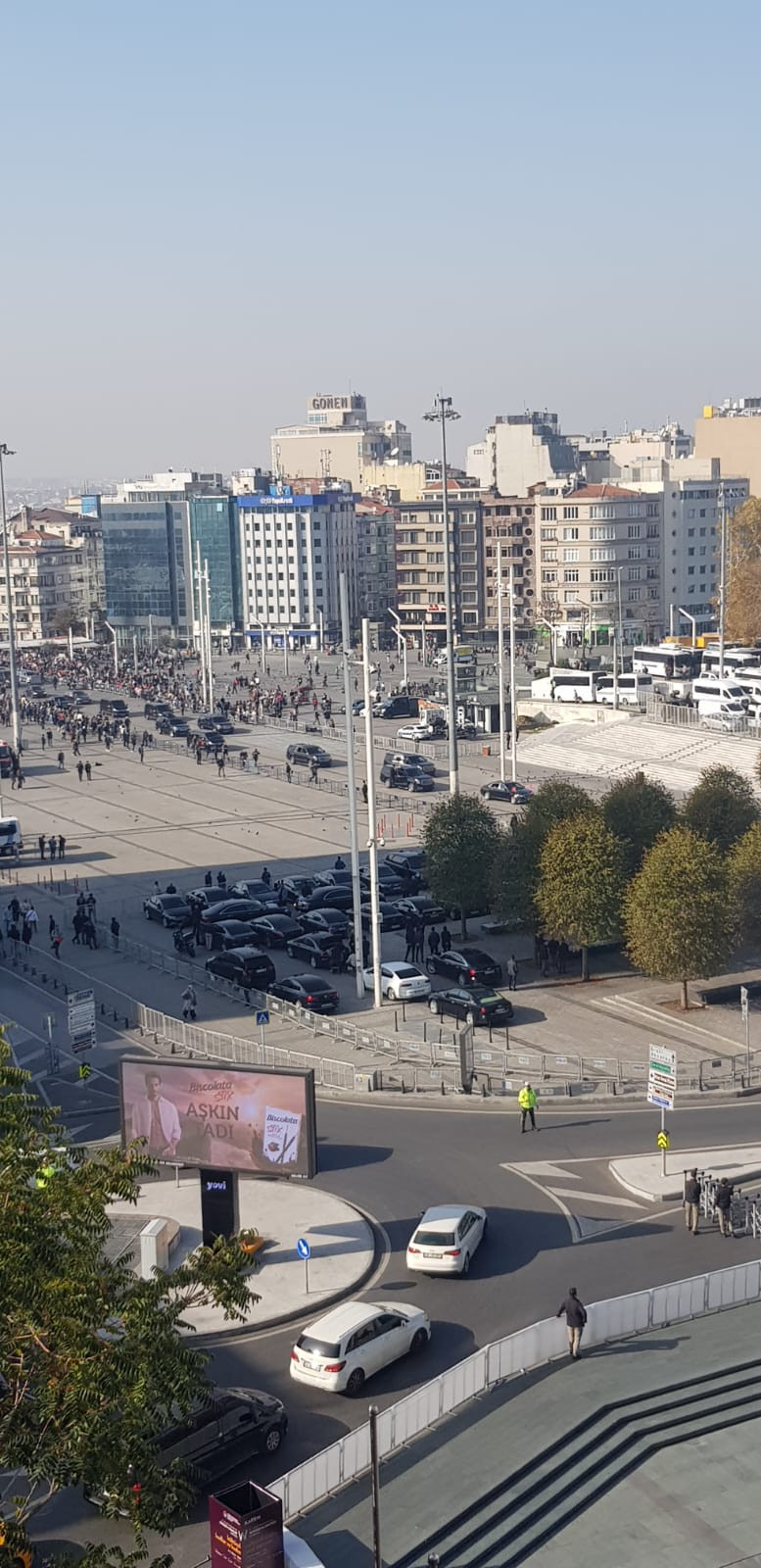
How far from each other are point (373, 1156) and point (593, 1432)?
963 centimetres

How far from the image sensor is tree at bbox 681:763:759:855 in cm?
4334

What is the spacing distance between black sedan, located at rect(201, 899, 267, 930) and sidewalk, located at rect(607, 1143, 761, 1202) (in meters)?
18.4

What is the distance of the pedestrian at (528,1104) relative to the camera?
92.8ft

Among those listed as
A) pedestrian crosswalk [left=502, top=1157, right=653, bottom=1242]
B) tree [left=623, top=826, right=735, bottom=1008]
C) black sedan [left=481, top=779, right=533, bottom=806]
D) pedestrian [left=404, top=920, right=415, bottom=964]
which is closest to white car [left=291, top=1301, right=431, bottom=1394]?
pedestrian crosswalk [left=502, top=1157, right=653, bottom=1242]

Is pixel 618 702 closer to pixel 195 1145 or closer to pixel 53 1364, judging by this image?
pixel 195 1145

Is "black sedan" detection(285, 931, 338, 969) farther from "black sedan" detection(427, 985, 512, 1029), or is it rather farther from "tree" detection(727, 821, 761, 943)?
"tree" detection(727, 821, 761, 943)

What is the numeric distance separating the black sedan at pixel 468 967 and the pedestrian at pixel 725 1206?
13.9 metres

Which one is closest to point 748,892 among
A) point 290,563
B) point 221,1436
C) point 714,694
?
point 221,1436

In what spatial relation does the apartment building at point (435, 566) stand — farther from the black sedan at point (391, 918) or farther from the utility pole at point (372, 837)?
the utility pole at point (372, 837)

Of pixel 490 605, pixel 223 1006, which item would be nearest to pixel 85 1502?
pixel 223 1006

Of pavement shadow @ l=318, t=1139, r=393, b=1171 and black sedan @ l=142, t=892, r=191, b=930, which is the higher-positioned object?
black sedan @ l=142, t=892, r=191, b=930

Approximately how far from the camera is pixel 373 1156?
27.7 m

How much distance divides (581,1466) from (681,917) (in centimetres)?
1769

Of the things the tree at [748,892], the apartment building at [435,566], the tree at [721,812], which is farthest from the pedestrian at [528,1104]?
the apartment building at [435,566]
